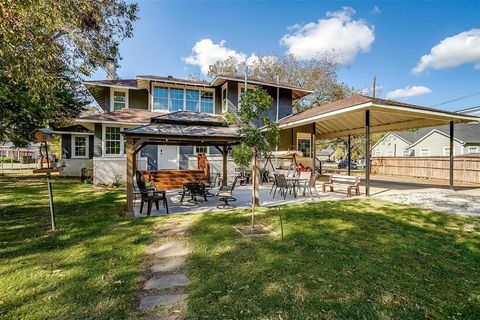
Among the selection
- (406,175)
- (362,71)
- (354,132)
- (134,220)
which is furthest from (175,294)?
(362,71)

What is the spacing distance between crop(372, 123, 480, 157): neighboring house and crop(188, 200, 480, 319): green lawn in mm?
30523

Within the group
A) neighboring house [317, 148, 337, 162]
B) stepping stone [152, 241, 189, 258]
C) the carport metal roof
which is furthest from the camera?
neighboring house [317, 148, 337, 162]

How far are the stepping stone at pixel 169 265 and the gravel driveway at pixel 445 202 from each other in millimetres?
8059

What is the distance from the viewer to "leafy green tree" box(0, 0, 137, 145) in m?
5.03

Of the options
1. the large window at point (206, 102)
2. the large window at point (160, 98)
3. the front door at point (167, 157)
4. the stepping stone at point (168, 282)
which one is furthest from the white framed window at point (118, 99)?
the stepping stone at point (168, 282)

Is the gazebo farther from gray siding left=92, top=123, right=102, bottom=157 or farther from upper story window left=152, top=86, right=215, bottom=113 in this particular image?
upper story window left=152, top=86, right=215, bottom=113

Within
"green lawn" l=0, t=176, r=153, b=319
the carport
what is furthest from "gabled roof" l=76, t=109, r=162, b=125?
the carport

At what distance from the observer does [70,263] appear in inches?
174

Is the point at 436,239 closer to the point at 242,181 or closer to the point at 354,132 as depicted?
the point at 242,181

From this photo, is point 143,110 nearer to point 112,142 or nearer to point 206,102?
point 112,142

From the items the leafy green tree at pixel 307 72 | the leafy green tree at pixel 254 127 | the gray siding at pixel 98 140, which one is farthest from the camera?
the leafy green tree at pixel 307 72

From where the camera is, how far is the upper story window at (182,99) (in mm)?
17297

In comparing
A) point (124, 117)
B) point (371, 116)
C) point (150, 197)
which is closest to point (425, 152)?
point (371, 116)

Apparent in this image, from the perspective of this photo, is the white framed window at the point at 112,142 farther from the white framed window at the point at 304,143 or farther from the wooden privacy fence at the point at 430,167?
the wooden privacy fence at the point at 430,167
